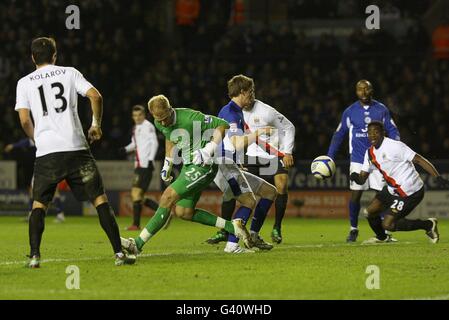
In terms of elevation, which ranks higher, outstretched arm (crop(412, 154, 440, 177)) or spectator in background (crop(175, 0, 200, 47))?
spectator in background (crop(175, 0, 200, 47))

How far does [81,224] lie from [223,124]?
9228mm

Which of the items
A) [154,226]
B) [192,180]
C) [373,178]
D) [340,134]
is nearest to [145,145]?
[340,134]

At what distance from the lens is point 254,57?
27031 millimetres

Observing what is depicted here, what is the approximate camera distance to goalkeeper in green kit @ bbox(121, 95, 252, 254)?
11.5 metres

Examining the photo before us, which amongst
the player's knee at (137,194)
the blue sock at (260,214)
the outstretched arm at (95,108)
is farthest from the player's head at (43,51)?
the player's knee at (137,194)

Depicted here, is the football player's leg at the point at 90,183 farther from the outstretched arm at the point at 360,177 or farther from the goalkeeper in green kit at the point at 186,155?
the outstretched arm at the point at 360,177

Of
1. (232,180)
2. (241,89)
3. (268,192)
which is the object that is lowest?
(268,192)

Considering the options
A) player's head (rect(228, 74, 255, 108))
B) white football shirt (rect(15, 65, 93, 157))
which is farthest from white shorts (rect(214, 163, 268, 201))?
white football shirt (rect(15, 65, 93, 157))

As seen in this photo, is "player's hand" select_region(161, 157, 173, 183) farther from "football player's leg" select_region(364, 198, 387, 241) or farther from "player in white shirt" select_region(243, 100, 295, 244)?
"football player's leg" select_region(364, 198, 387, 241)

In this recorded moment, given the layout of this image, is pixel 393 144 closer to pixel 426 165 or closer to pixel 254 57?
pixel 426 165

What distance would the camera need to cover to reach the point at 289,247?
537 inches

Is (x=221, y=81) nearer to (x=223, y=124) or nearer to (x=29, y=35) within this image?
(x=29, y=35)

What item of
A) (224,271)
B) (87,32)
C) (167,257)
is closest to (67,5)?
(87,32)

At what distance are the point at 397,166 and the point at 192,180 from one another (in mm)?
3496
